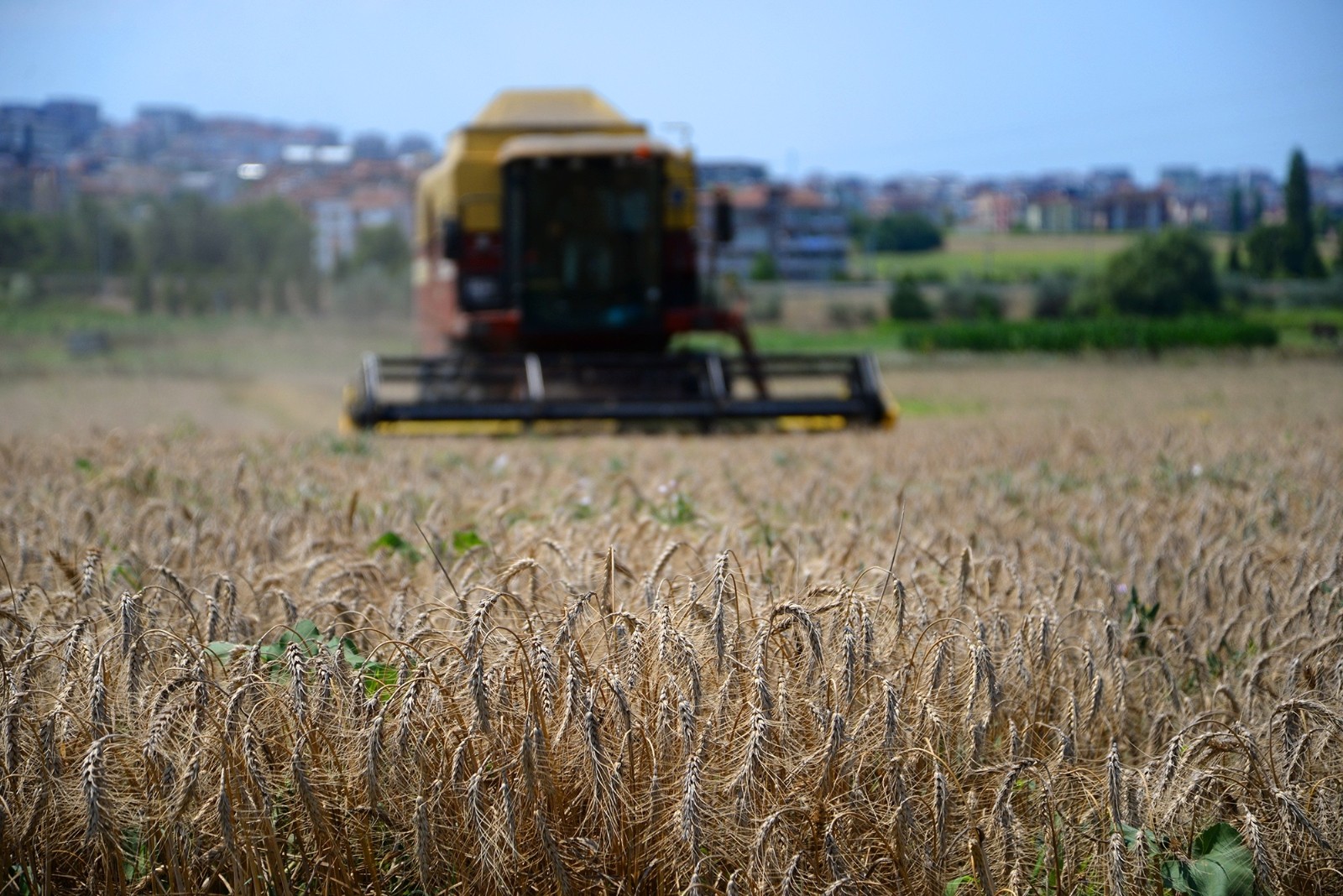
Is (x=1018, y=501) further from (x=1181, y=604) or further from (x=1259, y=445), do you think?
(x=1259, y=445)

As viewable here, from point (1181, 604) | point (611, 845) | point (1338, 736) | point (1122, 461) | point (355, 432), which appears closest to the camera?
point (611, 845)

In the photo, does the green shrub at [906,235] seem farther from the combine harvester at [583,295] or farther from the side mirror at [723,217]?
the side mirror at [723,217]

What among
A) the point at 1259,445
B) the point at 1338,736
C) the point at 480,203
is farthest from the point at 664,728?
the point at 480,203

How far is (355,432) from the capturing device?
32.9ft

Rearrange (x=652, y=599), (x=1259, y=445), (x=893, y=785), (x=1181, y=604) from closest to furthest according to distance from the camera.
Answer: (x=893, y=785)
(x=652, y=599)
(x=1181, y=604)
(x=1259, y=445)

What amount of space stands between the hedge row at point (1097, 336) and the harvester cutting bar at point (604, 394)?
72.3 feet

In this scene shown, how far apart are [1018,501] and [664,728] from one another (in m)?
3.78

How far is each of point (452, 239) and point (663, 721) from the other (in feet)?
35.8

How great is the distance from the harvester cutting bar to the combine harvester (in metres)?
0.02

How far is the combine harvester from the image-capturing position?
1105 centimetres

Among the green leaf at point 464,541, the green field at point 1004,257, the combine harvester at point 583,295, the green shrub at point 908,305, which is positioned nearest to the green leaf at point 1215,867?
the green leaf at point 464,541

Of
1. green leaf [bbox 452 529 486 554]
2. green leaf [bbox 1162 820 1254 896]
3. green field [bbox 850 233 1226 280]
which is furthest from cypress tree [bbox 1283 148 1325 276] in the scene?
green field [bbox 850 233 1226 280]

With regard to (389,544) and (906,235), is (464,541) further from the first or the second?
(906,235)

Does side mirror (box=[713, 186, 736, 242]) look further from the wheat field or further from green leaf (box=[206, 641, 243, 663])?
green leaf (box=[206, 641, 243, 663])
